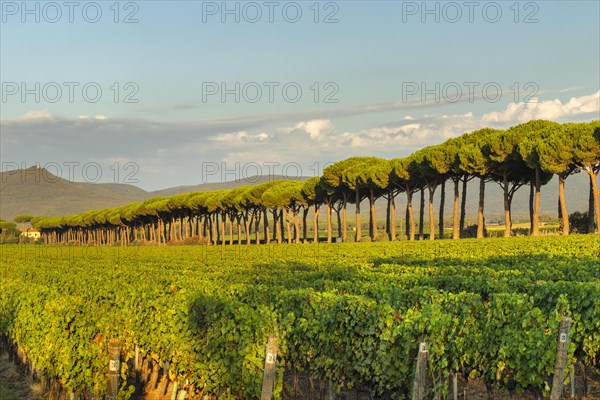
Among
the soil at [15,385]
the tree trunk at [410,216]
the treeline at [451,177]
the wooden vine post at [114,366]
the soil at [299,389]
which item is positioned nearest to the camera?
the wooden vine post at [114,366]

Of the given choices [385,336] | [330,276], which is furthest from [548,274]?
[385,336]

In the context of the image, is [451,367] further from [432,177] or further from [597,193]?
[432,177]

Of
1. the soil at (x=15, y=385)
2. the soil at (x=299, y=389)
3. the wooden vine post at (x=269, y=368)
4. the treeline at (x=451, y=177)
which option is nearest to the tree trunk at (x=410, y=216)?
the treeline at (x=451, y=177)

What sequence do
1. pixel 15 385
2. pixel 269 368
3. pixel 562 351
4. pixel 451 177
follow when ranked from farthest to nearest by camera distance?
pixel 451 177 < pixel 15 385 < pixel 562 351 < pixel 269 368

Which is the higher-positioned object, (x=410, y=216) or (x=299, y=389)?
(x=410, y=216)

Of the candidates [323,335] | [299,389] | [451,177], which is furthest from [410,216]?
[323,335]

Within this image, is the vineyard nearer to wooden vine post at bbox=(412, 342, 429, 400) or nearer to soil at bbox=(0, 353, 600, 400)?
soil at bbox=(0, 353, 600, 400)

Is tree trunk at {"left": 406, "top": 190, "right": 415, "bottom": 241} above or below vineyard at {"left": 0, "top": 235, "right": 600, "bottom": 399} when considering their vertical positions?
above

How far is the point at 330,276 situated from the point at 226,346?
9.46m

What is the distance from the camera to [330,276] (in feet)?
70.5

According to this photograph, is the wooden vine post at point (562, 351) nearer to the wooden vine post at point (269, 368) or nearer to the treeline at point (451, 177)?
the wooden vine post at point (269, 368)

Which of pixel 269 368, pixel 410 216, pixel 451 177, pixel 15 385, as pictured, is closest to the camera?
pixel 269 368

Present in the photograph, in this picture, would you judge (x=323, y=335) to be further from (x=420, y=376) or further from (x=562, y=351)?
(x=562, y=351)

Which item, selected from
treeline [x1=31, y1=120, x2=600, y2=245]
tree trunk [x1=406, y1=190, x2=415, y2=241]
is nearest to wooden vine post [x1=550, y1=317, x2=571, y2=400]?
treeline [x1=31, y1=120, x2=600, y2=245]
